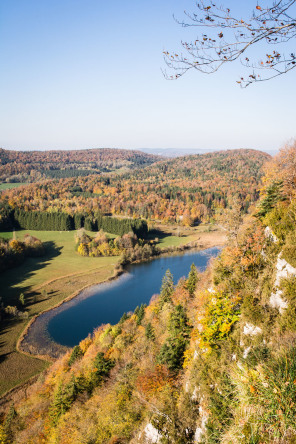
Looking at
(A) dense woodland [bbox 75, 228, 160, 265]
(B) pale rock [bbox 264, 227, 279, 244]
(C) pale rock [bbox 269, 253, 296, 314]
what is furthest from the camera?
(A) dense woodland [bbox 75, 228, 160, 265]

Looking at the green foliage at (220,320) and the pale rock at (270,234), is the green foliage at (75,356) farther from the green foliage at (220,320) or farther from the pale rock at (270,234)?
the pale rock at (270,234)

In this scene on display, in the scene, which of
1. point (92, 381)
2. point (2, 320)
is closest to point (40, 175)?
point (2, 320)

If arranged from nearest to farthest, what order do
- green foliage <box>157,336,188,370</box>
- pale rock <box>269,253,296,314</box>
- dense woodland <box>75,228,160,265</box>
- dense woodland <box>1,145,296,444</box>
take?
dense woodland <box>1,145,296,444</box> < pale rock <box>269,253,296,314</box> < green foliage <box>157,336,188,370</box> < dense woodland <box>75,228,160,265</box>

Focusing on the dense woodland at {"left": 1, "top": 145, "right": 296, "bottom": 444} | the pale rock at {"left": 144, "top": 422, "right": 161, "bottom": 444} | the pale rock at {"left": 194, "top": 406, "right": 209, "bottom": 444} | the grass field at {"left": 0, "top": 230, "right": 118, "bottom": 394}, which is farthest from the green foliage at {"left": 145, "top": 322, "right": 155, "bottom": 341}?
the grass field at {"left": 0, "top": 230, "right": 118, "bottom": 394}

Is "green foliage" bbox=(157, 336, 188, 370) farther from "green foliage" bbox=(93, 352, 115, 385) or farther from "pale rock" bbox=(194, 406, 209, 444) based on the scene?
"green foliage" bbox=(93, 352, 115, 385)

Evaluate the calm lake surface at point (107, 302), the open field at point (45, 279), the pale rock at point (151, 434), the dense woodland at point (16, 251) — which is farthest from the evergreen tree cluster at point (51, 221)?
the pale rock at point (151, 434)

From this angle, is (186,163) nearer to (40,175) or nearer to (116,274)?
(40,175)
